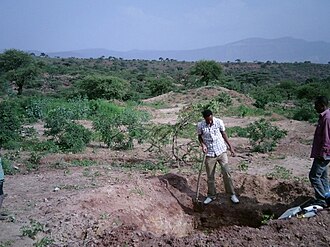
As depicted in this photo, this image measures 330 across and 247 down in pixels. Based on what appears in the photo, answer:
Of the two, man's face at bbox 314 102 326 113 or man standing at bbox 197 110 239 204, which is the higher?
man's face at bbox 314 102 326 113

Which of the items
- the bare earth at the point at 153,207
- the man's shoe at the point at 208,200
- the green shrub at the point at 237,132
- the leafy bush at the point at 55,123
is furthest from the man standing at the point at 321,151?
the green shrub at the point at 237,132

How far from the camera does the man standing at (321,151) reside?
5.43 m

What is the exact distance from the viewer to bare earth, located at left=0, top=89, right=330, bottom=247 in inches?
199

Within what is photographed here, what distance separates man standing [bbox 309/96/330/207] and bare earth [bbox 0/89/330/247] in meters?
0.35

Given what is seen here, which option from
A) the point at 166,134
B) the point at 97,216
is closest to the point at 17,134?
the point at 166,134

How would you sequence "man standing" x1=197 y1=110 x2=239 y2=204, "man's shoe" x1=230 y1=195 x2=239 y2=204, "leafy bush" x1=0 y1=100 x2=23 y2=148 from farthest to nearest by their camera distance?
"leafy bush" x1=0 y1=100 x2=23 y2=148
"man's shoe" x1=230 y1=195 x2=239 y2=204
"man standing" x1=197 y1=110 x2=239 y2=204

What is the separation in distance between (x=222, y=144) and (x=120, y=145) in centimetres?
559

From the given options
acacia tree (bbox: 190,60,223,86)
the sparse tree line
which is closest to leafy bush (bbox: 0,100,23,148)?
the sparse tree line

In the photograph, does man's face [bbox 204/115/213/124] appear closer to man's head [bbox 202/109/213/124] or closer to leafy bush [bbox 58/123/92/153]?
man's head [bbox 202/109/213/124]

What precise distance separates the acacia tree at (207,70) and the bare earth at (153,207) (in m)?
28.2

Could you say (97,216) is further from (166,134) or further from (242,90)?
(242,90)

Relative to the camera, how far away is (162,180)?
7.41m

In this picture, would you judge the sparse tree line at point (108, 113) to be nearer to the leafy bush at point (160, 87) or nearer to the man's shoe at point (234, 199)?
the leafy bush at point (160, 87)

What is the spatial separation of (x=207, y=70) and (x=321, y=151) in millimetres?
32668
